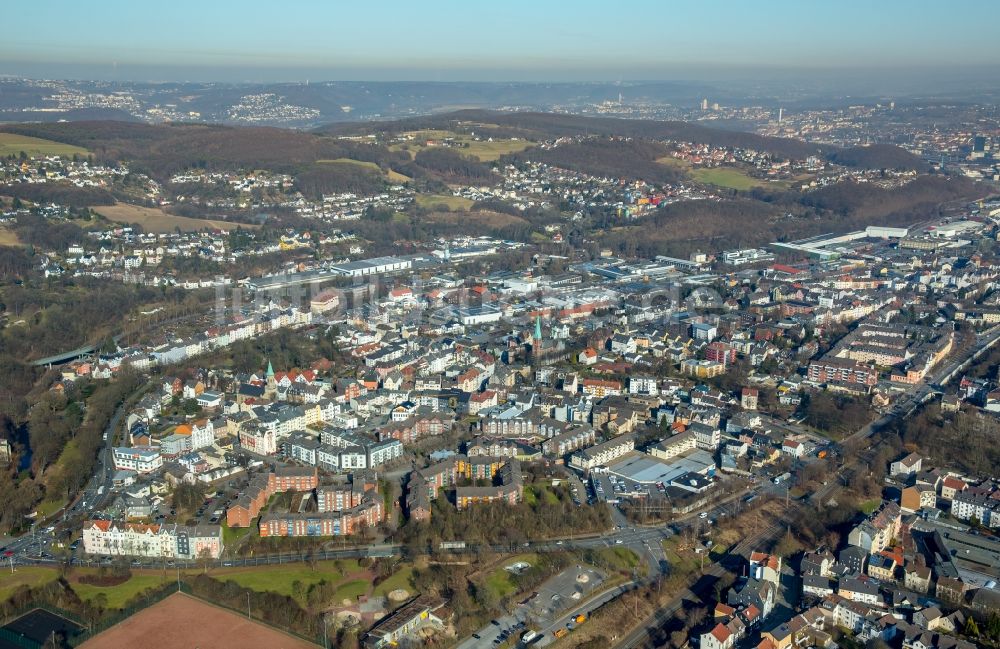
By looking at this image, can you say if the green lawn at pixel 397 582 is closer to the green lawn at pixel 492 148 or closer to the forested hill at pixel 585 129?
the green lawn at pixel 492 148

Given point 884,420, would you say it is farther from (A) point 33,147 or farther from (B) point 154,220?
(A) point 33,147

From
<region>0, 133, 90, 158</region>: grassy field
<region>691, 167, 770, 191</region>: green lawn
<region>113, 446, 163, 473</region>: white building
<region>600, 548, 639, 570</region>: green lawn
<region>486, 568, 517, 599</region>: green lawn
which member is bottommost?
<region>486, 568, 517, 599</region>: green lawn

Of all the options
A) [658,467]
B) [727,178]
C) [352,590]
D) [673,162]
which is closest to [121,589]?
[352,590]

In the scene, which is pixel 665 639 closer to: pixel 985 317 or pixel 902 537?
pixel 902 537

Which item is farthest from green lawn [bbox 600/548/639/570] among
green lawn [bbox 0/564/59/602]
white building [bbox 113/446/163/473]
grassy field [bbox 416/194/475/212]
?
grassy field [bbox 416/194/475/212]

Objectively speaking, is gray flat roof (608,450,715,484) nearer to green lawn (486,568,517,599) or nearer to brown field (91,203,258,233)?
green lawn (486,568,517,599)

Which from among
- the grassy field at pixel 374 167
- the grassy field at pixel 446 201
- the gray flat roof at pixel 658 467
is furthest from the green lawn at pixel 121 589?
the grassy field at pixel 374 167
